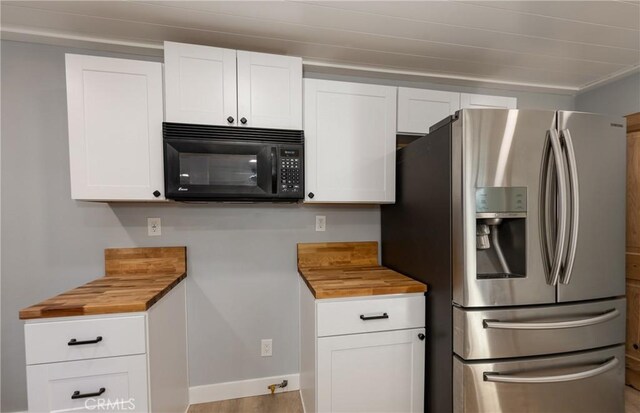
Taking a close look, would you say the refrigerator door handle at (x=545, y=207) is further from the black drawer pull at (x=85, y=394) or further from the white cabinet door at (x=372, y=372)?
the black drawer pull at (x=85, y=394)

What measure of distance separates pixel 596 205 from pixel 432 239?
0.78m

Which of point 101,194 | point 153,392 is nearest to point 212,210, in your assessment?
point 101,194

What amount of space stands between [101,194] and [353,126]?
148cm

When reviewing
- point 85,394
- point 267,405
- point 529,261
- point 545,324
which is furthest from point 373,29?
point 267,405

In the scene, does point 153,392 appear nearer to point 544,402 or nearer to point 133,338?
point 133,338

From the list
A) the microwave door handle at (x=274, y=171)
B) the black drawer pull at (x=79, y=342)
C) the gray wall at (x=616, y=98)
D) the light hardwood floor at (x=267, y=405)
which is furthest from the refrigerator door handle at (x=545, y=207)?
the black drawer pull at (x=79, y=342)

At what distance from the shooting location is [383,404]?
4.80 ft

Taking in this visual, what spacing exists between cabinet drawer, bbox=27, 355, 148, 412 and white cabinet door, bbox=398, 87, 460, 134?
6.42ft

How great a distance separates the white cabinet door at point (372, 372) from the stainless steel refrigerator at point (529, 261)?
15 cm

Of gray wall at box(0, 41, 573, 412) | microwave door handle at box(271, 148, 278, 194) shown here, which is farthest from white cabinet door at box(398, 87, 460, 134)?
microwave door handle at box(271, 148, 278, 194)

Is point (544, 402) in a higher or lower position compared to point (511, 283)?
lower

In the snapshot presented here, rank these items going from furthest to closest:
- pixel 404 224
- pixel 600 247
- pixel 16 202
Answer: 1. pixel 404 224
2. pixel 16 202
3. pixel 600 247

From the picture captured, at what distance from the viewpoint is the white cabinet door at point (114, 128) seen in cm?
144

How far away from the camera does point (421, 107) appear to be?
1.86 meters
